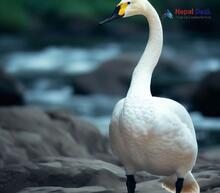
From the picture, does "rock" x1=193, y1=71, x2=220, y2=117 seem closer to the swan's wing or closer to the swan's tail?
the swan's tail

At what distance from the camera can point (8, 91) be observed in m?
15.7

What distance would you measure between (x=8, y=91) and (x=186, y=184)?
1030cm

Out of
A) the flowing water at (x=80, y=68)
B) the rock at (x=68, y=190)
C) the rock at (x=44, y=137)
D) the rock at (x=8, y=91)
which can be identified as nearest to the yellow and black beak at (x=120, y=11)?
the rock at (x=68, y=190)

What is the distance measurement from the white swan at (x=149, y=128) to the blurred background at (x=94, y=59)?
6.80 meters

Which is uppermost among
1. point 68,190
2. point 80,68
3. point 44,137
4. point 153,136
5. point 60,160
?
point 153,136

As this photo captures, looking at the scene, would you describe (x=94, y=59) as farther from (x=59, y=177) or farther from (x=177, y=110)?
(x=177, y=110)

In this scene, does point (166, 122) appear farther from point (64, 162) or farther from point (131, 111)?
point (64, 162)

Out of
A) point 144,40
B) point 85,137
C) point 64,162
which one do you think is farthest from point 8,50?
point 64,162

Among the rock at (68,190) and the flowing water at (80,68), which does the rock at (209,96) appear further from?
the rock at (68,190)

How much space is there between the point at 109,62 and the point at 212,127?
4924mm

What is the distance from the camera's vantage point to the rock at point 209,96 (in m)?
15.2

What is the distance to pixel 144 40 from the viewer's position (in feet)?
88.6

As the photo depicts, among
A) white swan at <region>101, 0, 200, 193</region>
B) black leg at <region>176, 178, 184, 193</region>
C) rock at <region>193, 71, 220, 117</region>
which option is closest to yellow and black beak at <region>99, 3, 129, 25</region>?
white swan at <region>101, 0, 200, 193</region>

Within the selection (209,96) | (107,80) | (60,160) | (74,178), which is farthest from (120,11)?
(107,80)
